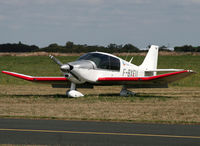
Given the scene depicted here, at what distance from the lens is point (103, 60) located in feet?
68.0

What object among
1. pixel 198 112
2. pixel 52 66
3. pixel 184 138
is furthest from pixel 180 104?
pixel 52 66

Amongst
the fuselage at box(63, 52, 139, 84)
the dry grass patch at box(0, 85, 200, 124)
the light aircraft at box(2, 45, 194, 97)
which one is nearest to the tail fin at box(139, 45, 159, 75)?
the light aircraft at box(2, 45, 194, 97)

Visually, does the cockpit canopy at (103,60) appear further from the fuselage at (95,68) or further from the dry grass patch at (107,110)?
the dry grass patch at (107,110)

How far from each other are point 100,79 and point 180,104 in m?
4.89

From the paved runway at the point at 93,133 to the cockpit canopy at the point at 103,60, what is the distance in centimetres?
866

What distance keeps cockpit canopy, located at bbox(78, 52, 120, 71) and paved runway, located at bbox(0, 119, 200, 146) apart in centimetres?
866

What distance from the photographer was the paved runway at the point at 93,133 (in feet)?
29.3

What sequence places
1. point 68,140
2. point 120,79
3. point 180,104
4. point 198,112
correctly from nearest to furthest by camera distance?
point 68,140 → point 198,112 → point 180,104 → point 120,79

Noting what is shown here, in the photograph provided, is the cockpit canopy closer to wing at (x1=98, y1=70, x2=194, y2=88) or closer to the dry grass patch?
wing at (x1=98, y1=70, x2=194, y2=88)

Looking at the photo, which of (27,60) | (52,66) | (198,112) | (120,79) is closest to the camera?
(198,112)

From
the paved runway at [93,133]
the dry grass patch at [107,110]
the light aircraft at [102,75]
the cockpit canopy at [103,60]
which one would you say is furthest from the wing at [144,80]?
the paved runway at [93,133]

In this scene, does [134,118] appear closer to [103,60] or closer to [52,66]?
[103,60]

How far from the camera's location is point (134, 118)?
12797 millimetres

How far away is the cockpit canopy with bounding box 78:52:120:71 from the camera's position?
20.4 meters
